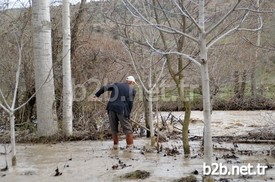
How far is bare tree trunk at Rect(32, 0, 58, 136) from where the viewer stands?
34.4 ft

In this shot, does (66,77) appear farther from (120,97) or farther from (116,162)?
(116,162)

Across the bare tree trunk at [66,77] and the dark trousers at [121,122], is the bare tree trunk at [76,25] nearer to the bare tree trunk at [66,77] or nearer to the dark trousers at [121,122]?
the bare tree trunk at [66,77]

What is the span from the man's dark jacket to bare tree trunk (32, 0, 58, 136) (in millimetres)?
1779

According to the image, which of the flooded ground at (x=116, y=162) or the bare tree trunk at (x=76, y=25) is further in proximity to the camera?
the bare tree trunk at (x=76, y=25)

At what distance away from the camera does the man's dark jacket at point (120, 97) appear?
32.3 ft

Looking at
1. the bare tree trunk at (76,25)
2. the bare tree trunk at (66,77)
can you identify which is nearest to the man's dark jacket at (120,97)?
the bare tree trunk at (66,77)

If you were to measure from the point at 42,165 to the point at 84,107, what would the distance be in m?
5.76

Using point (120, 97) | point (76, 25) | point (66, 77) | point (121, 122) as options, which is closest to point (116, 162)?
point (121, 122)

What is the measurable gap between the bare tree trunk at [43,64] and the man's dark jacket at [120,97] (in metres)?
1.78

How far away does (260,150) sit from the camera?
A: 894 centimetres

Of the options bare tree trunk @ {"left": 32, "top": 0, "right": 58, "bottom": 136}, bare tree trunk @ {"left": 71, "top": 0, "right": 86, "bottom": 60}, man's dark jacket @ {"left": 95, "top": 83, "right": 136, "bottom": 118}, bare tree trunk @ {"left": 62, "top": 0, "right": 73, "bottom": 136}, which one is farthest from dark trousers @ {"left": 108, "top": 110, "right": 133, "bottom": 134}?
bare tree trunk @ {"left": 71, "top": 0, "right": 86, "bottom": 60}

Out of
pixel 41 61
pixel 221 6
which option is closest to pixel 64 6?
pixel 41 61

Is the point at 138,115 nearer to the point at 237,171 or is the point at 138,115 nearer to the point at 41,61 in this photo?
the point at 41,61

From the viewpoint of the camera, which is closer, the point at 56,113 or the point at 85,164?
the point at 85,164
